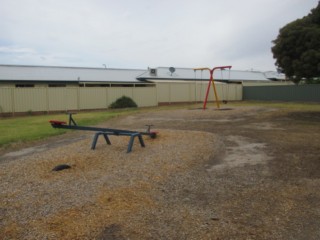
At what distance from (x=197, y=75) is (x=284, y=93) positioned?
11197 millimetres

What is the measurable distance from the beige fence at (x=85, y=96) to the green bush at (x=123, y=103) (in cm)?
41

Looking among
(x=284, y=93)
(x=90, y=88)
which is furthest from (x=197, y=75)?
(x=90, y=88)

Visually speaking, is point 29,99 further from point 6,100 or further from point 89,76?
point 89,76

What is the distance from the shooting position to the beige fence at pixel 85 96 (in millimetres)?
23984

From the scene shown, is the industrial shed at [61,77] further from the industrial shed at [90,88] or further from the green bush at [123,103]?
the green bush at [123,103]

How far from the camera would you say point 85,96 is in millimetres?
26969

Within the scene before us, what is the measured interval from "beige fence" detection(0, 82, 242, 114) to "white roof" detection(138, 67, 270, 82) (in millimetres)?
4814

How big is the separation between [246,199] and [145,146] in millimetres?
4532

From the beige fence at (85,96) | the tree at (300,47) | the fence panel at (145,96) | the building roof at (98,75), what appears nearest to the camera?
the tree at (300,47)

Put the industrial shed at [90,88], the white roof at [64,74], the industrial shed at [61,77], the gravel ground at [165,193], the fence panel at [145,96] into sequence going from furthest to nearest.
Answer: the white roof at [64,74] < the fence panel at [145,96] < the industrial shed at [61,77] < the industrial shed at [90,88] < the gravel ground at [165,193]

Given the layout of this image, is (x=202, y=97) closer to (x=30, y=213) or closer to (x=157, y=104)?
(x=157, y=104)

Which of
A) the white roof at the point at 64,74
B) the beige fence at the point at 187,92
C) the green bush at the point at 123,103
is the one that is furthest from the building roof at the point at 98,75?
the green bush at the point at 123,103

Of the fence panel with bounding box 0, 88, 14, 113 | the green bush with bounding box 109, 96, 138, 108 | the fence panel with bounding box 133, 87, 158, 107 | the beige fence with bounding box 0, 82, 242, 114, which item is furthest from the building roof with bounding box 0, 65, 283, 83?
the fence panel with bounding box 0, 88, 14, 113

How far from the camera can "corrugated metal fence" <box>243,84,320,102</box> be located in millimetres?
33009
